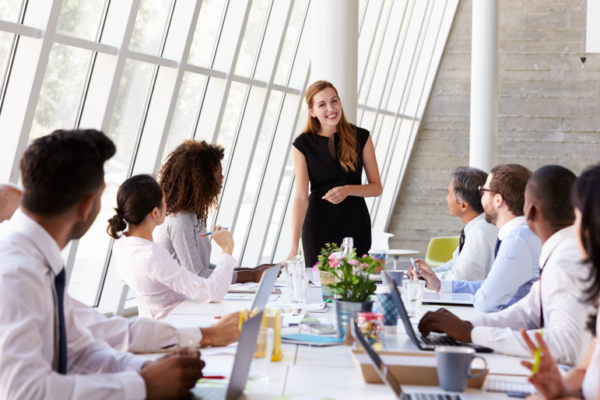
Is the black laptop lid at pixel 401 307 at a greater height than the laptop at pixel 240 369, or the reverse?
the black laptop lid at pixel 401 307

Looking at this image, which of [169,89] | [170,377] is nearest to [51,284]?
[170,377]

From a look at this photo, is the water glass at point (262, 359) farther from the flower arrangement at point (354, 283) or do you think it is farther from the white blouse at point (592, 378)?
the white blouse at point (592, 378)

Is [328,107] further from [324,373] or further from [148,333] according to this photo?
[324,373]

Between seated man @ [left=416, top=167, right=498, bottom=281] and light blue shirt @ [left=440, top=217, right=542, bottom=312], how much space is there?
916mm

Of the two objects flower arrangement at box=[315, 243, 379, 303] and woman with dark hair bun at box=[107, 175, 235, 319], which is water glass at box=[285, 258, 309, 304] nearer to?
woman with dark hair bun at box=[107, 175, 235, 319]

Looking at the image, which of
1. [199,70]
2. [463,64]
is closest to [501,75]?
[463,64]

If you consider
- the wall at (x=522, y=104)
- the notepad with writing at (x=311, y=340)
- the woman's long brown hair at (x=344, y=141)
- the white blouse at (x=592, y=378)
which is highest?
the wall at (x=522, y=104)

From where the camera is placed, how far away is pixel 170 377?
1.32 metres

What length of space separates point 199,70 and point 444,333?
4.15 metres

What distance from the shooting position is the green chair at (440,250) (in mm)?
8273

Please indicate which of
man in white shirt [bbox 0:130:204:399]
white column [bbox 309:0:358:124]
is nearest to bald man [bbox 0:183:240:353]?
man in white shirt [bbox 0:130:204:399]

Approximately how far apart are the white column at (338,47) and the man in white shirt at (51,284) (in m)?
4.79

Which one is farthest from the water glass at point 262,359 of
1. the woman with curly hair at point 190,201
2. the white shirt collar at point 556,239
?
the woman with curly hair at point 190,201

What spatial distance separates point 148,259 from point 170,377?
1111 mm
